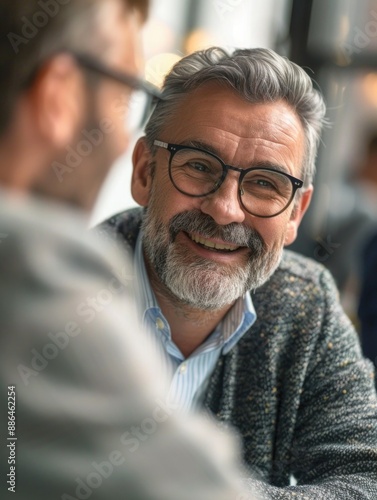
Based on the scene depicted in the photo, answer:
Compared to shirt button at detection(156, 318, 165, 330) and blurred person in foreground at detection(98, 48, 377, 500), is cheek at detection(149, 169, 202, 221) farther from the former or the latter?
shirt button at detection(156, 318, 165, 330)

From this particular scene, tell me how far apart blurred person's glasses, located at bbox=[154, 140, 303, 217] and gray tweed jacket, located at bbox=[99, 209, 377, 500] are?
9.4 inches

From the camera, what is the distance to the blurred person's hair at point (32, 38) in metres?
0.72

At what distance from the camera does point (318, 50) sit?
197 cm

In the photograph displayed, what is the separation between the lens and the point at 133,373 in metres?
0.55

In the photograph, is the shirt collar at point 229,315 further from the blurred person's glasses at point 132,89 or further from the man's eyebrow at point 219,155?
the blurred person's glasses at point 132,89

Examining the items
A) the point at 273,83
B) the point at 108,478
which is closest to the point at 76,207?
the point at 108,478

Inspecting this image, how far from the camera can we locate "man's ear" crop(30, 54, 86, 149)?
712mm

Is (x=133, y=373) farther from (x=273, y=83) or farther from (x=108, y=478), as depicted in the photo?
(x=273, y=83)

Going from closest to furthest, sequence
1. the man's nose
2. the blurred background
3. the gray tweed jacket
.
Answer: the man's nose → the gray tweed jacket → the blurred background

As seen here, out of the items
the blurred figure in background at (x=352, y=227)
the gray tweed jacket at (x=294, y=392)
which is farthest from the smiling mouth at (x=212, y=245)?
the blurred figure in background at (x=352, y=227)

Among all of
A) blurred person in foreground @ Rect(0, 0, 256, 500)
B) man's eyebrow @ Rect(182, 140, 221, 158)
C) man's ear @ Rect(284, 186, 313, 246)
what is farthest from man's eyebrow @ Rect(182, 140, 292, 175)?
blurred person in foreground @ Rect(0, 0, 256, 500)

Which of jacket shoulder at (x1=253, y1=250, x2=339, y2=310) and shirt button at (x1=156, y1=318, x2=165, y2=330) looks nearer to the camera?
shirt button at (x1=156, y1=318, x2=165, y2=330)

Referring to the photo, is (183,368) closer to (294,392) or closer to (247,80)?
(294,392)

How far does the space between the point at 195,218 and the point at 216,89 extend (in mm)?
A: 251
